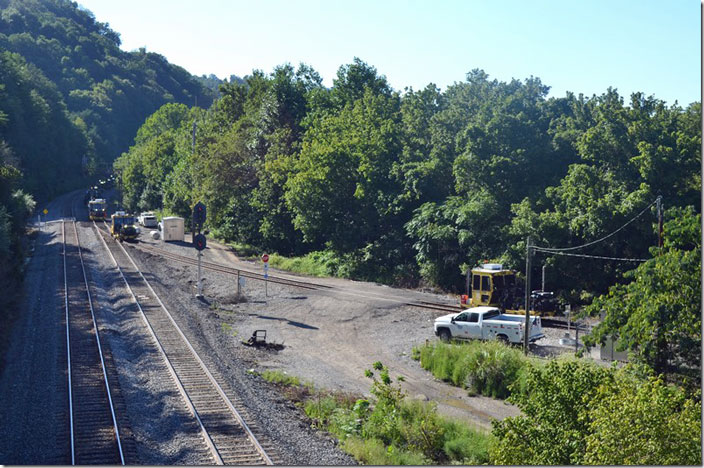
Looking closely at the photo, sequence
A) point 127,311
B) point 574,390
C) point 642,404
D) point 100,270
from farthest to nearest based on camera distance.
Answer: point 100,270
point 127,311
point 574,390
point 642,404

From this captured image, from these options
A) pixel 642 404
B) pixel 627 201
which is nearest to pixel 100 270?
pixel 627 201

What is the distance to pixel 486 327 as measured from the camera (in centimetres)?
2689

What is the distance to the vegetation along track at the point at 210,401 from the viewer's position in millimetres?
15250

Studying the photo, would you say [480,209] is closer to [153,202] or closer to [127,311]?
[127,311]

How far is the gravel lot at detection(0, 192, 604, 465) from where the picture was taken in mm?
16266

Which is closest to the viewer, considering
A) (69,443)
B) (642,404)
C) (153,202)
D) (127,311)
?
(642,404)

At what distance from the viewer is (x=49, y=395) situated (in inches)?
762

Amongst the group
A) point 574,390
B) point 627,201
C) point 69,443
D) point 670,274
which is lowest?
point 69,443

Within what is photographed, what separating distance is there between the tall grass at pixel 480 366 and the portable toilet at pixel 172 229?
141 ft

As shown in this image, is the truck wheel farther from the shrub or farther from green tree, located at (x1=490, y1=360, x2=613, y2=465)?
green tree, located at (x1=490, y1=360, x2=613, y2=465)

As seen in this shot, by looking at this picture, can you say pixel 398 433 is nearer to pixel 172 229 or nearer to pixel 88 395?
pixel 88 395

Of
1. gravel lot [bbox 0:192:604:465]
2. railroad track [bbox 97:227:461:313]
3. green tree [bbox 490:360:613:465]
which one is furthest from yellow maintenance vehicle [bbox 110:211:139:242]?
green tree [bbox 490:360:613:465]

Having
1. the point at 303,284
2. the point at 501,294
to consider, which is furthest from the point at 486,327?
the point at 303,284

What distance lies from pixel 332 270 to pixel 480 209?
13400mm
